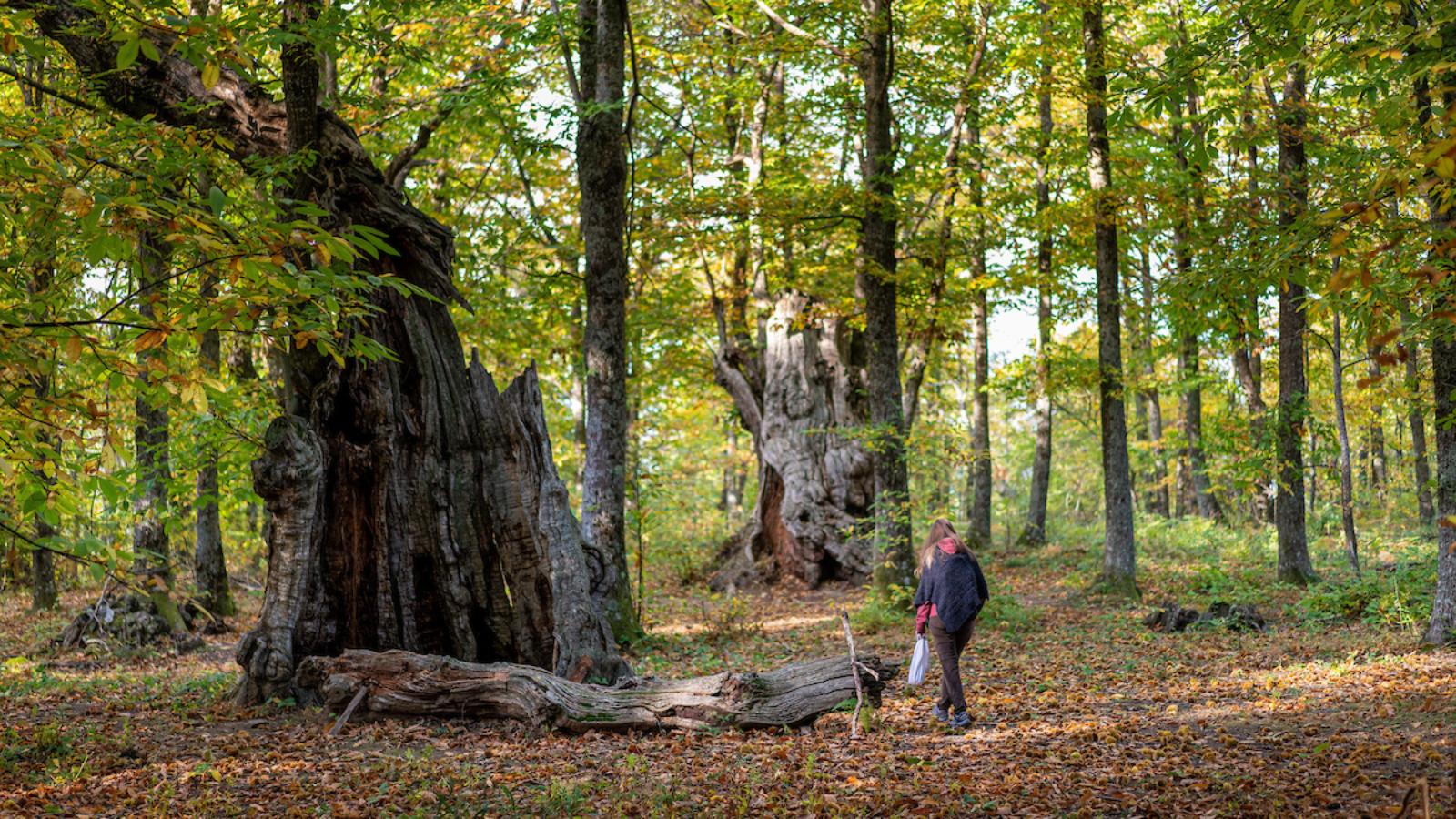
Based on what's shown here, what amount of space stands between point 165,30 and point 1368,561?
19224mm

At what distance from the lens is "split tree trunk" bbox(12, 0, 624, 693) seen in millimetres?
8594

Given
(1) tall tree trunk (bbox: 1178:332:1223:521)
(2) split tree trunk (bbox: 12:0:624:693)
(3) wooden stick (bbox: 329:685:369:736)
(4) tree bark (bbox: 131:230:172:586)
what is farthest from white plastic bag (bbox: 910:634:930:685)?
(1) tall tree trunk (bbox: 1178:332:1223:521)

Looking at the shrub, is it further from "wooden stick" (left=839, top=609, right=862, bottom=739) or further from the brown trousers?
"wooden stick" (left=839, top=609, right=862, bottom=739)

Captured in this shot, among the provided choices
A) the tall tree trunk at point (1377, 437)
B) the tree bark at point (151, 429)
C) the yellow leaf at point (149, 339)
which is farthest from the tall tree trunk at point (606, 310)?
the tall tree trunk at point (1377, 437)

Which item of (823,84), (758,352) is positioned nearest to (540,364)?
(758,352)

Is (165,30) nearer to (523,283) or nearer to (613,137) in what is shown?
(613,137)

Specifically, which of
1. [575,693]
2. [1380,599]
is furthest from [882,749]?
[1380,599]

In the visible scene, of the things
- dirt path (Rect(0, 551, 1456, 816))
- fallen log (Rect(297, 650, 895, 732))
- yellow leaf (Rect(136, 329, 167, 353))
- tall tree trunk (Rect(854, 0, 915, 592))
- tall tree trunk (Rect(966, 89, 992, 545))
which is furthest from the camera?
tall tree trunk (Rect(966, 89, 992, 545))

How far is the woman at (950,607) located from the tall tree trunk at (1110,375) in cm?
756

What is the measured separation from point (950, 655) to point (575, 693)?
3265mm

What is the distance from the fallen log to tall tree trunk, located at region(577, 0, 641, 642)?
12.7 feet

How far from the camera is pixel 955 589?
8398mm

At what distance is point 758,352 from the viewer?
21766mm

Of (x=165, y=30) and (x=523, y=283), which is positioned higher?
(x=523, y=283)
